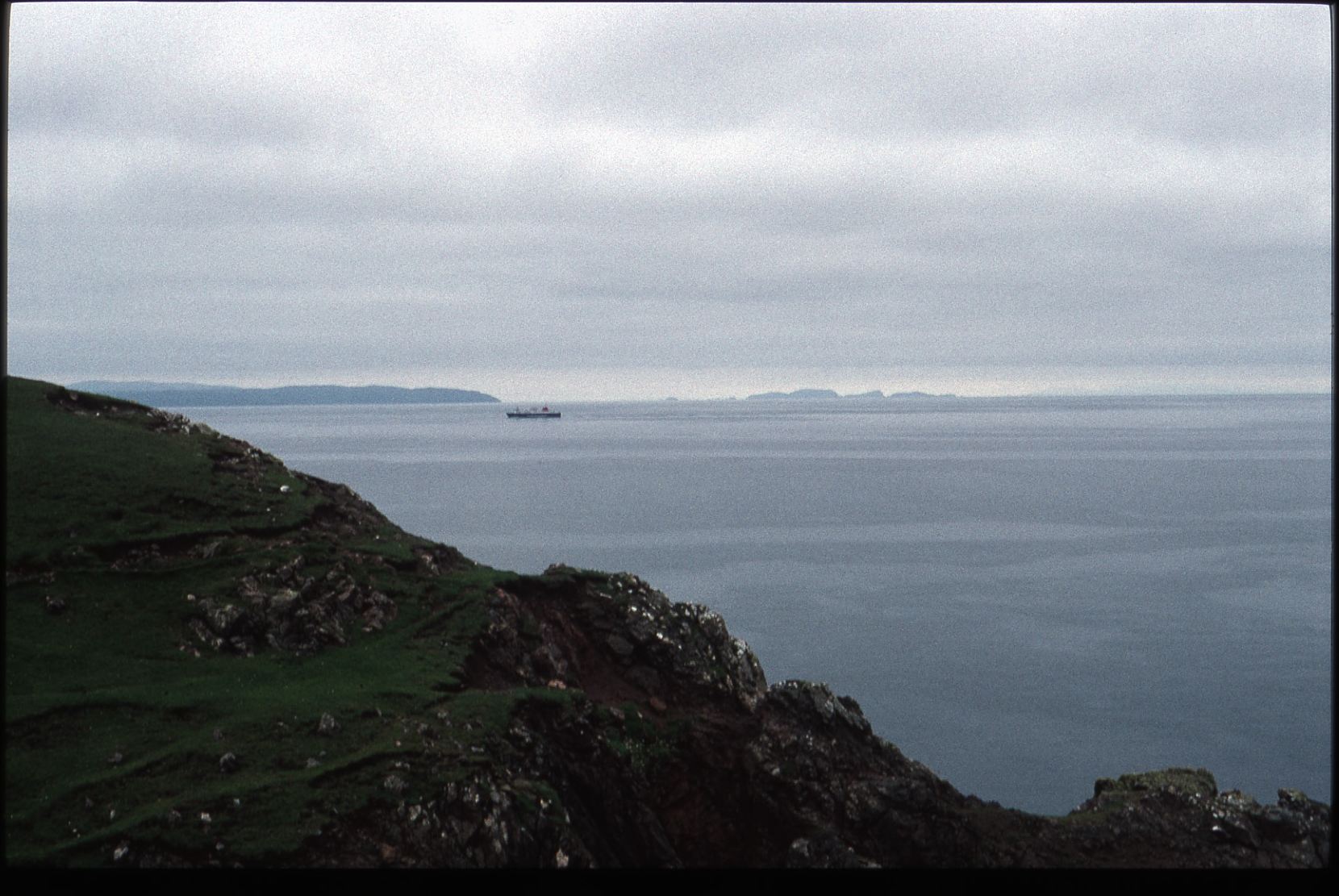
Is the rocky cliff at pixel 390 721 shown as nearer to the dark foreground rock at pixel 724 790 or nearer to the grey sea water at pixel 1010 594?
the dark foreground rock at pixel 724 790

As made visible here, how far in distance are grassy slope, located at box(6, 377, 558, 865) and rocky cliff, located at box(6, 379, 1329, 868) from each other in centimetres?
8

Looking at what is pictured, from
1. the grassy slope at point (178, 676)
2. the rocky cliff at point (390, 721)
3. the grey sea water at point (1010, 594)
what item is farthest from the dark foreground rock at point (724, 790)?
the grey sea water at point (1010, 594)

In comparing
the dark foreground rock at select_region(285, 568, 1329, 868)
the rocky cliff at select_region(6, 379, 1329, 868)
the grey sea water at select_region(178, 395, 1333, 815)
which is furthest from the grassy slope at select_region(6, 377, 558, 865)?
the grey sea water at select_region(178, 395, 1333, 815)

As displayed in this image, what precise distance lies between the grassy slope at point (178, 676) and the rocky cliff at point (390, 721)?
→ 0.08 meters

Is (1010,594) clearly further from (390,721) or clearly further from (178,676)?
(178,676)

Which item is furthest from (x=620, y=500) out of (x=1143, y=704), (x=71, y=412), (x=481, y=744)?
(x=481, y=744)

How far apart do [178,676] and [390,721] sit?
6.42m

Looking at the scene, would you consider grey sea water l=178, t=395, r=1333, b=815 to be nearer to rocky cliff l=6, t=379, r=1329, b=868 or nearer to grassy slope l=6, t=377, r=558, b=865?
rocky cliff l=6, t=379, r=1329, b=868

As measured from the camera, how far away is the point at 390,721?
24344mm

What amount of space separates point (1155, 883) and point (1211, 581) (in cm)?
9752

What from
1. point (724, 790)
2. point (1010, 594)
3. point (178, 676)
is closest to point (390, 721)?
point (178, 676)

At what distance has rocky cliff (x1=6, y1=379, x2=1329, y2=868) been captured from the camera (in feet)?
68.1

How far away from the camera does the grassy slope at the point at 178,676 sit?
19953mm

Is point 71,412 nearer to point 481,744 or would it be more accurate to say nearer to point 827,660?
point 481,744
